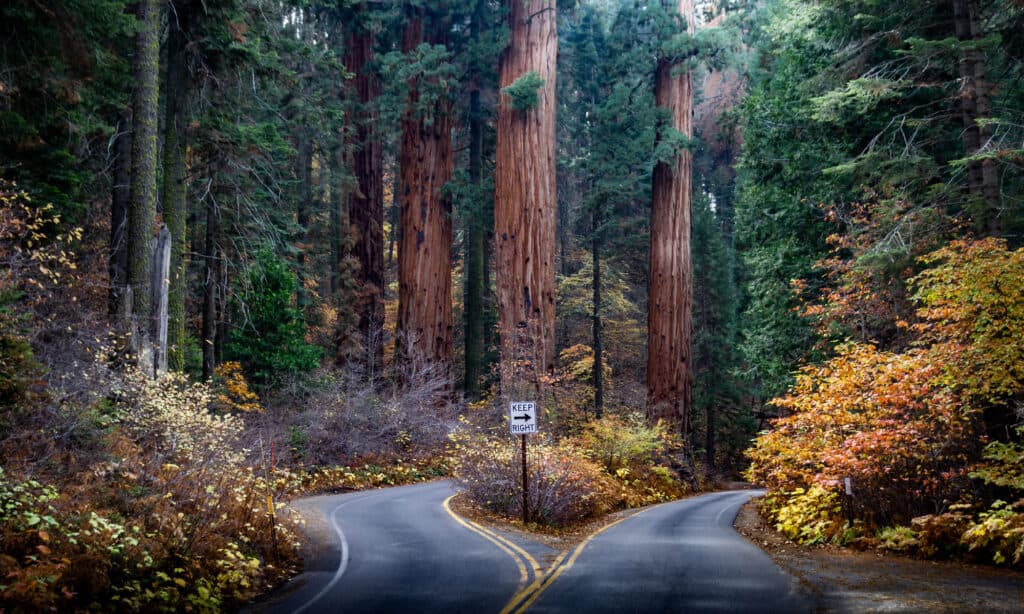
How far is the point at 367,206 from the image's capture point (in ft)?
102

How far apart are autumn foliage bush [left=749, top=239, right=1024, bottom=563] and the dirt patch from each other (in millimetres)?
522

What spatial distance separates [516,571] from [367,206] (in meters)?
22.7

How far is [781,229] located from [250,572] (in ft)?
58.0

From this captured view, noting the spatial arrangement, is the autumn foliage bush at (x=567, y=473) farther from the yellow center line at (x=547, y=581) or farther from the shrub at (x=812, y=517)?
the shrub at (x=812, y=517)

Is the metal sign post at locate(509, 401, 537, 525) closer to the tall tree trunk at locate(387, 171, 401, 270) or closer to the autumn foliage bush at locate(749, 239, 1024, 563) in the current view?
the autumn foliage bush at locate(749, 239, 1024, 563)

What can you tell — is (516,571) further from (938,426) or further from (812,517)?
(938,426)

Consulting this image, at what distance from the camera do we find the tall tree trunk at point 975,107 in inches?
523

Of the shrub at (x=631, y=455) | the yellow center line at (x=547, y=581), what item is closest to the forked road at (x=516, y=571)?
the yellow center line at (x=547, y=581)

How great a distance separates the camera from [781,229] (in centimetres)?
2234

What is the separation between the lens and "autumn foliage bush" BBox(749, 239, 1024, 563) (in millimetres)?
10836

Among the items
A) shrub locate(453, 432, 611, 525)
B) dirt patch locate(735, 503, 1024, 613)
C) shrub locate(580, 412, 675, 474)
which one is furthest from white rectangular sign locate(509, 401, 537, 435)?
shrub locate(580, 412, 675, 474)

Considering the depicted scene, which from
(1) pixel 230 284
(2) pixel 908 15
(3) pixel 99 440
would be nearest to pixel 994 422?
(2) pixel 908 15

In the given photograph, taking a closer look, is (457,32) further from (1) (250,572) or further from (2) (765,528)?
(1) (250,572)

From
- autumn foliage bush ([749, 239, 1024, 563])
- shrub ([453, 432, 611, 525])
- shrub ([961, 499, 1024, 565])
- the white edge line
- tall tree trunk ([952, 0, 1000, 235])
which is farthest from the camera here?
shrub ([453, 432, 611, 525])
